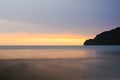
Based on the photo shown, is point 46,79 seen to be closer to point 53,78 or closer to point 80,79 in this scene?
point 53,78

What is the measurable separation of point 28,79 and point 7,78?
1.91 meters

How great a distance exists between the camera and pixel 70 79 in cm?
2317

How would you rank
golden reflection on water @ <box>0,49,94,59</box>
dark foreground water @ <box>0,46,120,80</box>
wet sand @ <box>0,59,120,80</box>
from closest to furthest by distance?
wet sand @ <box>0,59,120,80</box> → dark foreground water @ <box>0,46,120,80</box> → golden reflection on water @ <box>0,49,94,59</box>

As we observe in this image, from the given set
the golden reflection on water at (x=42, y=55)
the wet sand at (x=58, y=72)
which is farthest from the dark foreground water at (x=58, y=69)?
the golden reflection on water at (x=42, y=55)

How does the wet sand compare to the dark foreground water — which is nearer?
the wet sand

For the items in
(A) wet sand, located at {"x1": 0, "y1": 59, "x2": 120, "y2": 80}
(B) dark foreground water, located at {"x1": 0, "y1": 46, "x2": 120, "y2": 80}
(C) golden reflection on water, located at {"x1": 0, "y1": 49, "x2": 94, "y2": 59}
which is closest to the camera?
(A) wet sand, located at {"x1": 0, "y1": 59, "x2": 120, "y2": 80}

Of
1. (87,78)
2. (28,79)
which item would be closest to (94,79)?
(87,78)

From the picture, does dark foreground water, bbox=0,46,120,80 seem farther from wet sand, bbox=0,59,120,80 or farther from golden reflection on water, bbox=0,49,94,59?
golden reflection on water, bbox=0,49,94,59

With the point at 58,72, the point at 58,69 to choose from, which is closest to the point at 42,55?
the point at 58,69

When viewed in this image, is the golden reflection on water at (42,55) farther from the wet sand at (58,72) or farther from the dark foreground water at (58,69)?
the wet sand at (58,72)

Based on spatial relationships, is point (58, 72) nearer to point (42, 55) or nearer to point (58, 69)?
point (58, 69)

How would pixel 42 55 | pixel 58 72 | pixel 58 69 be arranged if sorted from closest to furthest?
pixel 58 72 → pixel 58 69 → pixel 42 55

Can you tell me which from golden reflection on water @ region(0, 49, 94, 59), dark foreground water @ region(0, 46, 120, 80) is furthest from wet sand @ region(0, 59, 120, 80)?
golden reflection on water @ region(0, 49, 94, 59)

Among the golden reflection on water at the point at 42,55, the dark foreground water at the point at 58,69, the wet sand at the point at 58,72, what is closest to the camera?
the wet sand at the point at 58,72
